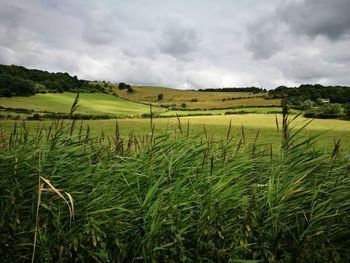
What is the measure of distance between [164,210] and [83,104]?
76.1 meters

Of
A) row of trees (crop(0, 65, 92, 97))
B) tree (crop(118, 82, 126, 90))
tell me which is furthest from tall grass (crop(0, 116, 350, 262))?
tree (crop(118, 82, 126, 90))

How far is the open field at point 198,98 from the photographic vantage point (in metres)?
95.3

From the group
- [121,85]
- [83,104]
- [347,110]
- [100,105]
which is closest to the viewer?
[347,110]

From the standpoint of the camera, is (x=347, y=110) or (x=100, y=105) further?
(x=100, y=105)

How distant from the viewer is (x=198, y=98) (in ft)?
369

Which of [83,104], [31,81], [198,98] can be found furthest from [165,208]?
[31,81]

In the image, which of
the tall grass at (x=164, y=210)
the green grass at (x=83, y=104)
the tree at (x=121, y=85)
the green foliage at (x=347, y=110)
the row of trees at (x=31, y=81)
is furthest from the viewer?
the tree at (x=121, y=85)

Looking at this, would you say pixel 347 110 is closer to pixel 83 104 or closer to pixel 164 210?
pixel 83 104

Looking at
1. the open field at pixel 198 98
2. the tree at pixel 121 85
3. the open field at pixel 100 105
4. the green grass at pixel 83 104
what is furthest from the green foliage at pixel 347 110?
the tree at pixel 121 85

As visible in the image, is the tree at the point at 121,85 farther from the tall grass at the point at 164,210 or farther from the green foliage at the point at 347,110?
the tall grass at the point at 164,210

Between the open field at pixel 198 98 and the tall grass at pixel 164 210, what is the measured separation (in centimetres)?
7996

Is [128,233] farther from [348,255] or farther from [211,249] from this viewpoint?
[348,255]

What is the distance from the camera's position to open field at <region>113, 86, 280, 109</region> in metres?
95.3

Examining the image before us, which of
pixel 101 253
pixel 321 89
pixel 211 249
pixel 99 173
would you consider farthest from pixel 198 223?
pixel 321 89
